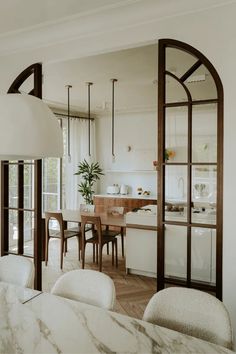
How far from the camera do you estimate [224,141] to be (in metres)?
2.40

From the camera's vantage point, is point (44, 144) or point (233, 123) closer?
point (44, 144)

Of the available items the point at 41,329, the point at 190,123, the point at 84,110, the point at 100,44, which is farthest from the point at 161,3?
the point at 84,110

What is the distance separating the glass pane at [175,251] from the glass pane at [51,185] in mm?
4507

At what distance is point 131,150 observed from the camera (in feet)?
24.8

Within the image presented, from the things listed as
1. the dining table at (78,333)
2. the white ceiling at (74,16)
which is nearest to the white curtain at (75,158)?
the white ceiling at (74,16)

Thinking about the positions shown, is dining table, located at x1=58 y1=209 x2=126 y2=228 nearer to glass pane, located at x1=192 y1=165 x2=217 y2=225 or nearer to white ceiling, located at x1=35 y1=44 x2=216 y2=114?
glass pane, located at x1=192 y1=165 x2=217 y2=225

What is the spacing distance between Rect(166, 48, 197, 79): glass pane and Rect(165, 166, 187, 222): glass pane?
0.82 meters

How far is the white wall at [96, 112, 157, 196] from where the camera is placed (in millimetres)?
7285

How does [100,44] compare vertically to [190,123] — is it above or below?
above

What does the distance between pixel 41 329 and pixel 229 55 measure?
2.25 metres

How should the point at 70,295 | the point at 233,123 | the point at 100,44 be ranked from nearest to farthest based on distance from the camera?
the point at 70,295 < the point at 233,123 < the point at 100,44

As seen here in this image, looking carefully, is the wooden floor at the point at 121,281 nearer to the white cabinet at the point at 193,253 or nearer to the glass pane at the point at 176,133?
the white cabinet at the point at 193,253

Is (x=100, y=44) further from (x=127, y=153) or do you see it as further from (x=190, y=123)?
(x=127, y=153)

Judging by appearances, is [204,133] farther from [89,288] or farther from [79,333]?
[79,333]
